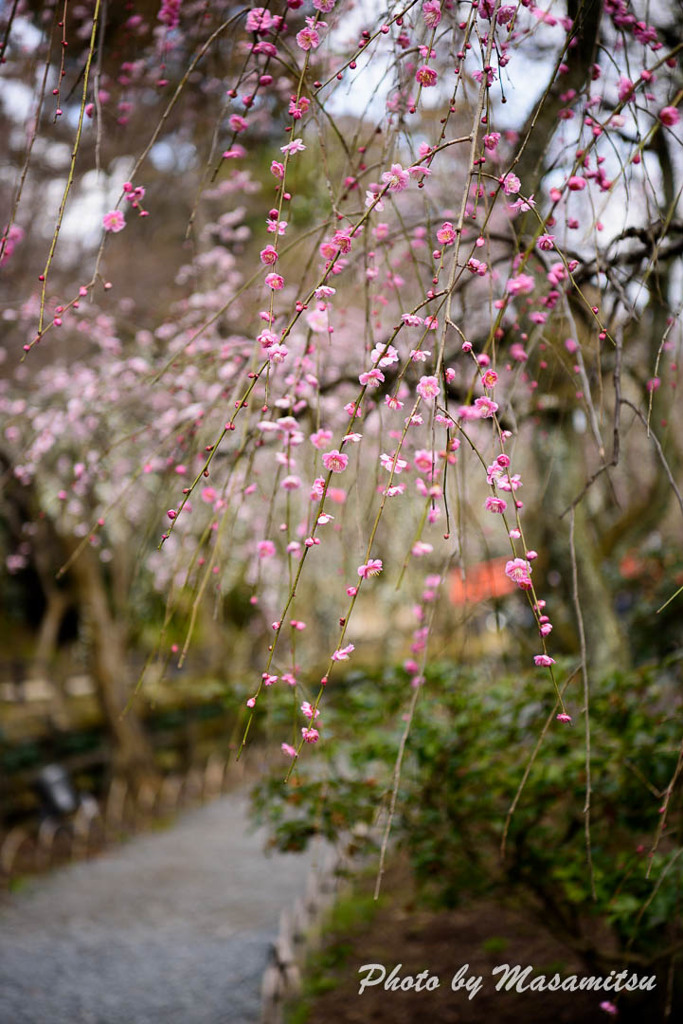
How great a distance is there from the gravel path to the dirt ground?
479mm

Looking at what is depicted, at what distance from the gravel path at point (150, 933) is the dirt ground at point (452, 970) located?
1.57ft

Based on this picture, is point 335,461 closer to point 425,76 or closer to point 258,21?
point 425,76

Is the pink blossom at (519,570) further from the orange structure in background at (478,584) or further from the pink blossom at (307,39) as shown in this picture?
the pink blossom at (307,39)

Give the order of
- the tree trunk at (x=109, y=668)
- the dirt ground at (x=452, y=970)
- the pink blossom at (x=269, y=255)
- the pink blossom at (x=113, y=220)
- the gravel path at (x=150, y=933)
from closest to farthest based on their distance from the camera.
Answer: the pink blossom at (x=269, y=255) < the pink blossom at (x=113, y=220) < the dirt ground at (x=452, y=970) < the gravel path at (x=150, y=933) < the tree trunk at (x=109, y=668)

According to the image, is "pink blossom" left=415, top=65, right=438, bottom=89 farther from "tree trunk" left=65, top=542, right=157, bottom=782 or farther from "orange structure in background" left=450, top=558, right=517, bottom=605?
"tree trunk" left=65, top=542, right=157, bottom=782

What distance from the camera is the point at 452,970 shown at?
340 cm

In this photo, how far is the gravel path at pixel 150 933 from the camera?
12.2ft

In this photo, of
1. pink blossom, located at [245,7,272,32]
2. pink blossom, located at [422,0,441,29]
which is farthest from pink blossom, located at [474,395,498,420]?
pink blossom, located at [245,7,272,32]

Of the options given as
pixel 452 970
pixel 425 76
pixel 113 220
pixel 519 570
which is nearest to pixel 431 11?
pixel 425 76

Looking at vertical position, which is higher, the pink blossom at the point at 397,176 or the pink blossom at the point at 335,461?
the pink blossom at the point at 397,176

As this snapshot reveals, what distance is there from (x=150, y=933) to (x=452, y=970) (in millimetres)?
2136

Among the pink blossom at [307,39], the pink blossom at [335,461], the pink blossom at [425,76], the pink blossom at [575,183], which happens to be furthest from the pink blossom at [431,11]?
the pink blossom at [335,461]

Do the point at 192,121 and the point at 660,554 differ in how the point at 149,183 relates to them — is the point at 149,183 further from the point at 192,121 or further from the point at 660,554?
the point at 660,554

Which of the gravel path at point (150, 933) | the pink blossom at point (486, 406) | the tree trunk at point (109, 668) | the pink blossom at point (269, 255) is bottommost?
the gravel path at point (150, 933)
